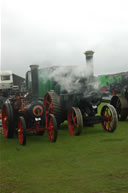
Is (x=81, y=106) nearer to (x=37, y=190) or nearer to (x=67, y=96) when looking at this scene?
(x=67, y=96)

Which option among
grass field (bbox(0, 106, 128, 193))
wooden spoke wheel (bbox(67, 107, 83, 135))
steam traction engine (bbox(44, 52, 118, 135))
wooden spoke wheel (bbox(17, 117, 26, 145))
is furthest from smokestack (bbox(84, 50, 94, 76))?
wooden spoke wheel (bbox(17, 117, 26, 145))

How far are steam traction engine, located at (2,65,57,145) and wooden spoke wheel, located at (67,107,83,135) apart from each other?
660mm

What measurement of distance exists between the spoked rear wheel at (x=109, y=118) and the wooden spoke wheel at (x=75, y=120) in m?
0.70

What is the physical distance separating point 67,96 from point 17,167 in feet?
9.97

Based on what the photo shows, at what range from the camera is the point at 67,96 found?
260 inches

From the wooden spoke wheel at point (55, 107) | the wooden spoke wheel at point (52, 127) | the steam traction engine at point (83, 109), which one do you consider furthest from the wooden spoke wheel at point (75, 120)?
the wooden spoke wheel at point (52, 127)

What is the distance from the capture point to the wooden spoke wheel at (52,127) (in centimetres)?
518

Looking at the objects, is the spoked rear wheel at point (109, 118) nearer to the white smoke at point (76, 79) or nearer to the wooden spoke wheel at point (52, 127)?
the white smoke at point (76, 79)

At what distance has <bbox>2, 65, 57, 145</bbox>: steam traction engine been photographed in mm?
5309

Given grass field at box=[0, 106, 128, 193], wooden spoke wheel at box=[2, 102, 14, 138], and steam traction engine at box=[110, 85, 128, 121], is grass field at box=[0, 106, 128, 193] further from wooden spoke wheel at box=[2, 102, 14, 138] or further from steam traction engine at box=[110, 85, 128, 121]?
steam traction engine at box=[110, 85, 128, 121]

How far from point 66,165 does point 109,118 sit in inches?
109

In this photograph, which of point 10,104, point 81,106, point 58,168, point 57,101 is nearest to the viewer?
point 58,168

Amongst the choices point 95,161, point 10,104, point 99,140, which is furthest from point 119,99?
point 95,161

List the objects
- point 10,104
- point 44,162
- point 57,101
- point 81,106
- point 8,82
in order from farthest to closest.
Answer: point 8,82 < point 57,101 < point 81,106 < point 10,104 < point 44,162
